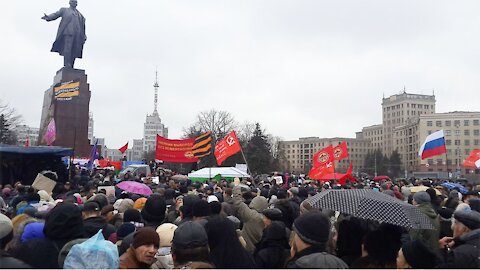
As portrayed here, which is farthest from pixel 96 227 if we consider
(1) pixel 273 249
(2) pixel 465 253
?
(2) pixel 465 253

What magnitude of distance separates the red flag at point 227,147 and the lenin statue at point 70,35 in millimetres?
13867

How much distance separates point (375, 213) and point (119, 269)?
2330mm

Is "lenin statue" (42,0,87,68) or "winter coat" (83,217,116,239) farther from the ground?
"lenin statue" (42,0,87,68)

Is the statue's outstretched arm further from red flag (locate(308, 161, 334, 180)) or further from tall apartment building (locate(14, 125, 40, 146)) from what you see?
red flag (locate(308, 161, 334, 180))

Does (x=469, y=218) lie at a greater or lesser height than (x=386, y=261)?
greater

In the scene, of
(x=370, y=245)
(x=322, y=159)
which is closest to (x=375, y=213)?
(x=370, y=245)

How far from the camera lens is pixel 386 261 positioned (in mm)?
3775

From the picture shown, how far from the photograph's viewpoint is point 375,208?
167 inches

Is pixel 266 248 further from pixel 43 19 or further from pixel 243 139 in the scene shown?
pixel 243 139

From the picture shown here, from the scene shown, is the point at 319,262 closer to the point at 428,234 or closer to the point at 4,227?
the point at 4,227

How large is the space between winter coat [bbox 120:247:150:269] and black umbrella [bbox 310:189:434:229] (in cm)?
197

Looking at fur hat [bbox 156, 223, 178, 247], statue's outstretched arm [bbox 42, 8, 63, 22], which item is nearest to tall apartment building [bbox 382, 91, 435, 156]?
statue's outstretched arm [bbox 42, 8, 63, 22]

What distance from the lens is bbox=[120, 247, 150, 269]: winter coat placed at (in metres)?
3.33

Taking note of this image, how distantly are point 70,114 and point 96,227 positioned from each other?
21410mm
